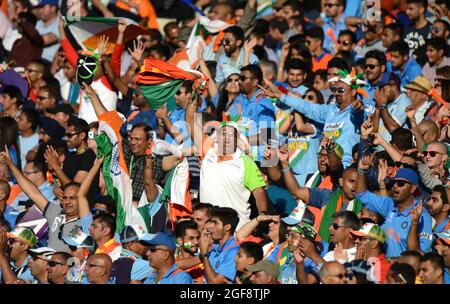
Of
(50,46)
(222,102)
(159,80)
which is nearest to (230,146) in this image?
(159,80)

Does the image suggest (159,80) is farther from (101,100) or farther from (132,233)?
(132,233)

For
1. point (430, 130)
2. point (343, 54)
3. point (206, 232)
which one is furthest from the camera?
point (343, 54)

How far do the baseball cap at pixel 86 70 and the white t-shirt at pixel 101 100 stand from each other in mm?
1045

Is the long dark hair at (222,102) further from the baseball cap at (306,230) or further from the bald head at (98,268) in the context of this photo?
the bald head at (98,268)

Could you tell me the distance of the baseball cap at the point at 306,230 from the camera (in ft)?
45.8

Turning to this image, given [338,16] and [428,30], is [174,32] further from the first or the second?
[428,30]

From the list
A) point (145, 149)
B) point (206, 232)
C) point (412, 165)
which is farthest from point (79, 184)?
point (412, 165)

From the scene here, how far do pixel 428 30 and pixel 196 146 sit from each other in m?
4.56

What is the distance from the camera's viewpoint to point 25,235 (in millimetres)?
15414

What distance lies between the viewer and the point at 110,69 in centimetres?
1819

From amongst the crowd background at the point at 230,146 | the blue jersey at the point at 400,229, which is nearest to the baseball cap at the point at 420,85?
the crowd background at the point at 230,146

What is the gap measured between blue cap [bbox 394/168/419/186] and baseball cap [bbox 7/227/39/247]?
4.13 m

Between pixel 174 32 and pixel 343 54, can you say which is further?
pixel 174 32

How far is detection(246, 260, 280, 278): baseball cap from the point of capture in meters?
13.2
